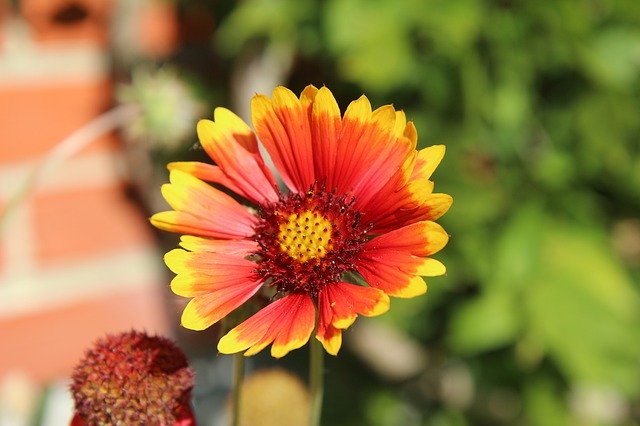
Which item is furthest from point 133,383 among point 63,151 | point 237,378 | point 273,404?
point 63,151

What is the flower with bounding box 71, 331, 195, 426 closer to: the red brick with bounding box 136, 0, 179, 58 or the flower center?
the flower center

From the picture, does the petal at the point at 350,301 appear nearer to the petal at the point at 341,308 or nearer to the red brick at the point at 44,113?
the petal at the point at 341,308

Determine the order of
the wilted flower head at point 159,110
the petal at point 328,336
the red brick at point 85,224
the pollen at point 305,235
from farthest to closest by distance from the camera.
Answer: the red brick at point 85,224 → the wilted flower head at point 159,110 → the pollen at point 305,235 → the petal at point 328,336

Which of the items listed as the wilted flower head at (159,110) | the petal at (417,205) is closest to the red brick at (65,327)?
the wilted flower head at (159,110)

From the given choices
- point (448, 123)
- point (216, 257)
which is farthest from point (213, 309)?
point (448, 123)

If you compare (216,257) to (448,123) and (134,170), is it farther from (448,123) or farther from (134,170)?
(134,170)

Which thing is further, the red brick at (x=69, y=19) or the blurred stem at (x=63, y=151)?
the red brick at (x=69, y=19)

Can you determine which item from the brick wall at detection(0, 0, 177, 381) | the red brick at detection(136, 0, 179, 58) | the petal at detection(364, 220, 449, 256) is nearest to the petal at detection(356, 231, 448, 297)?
the petal at detection(364, 220, 449, 256)
